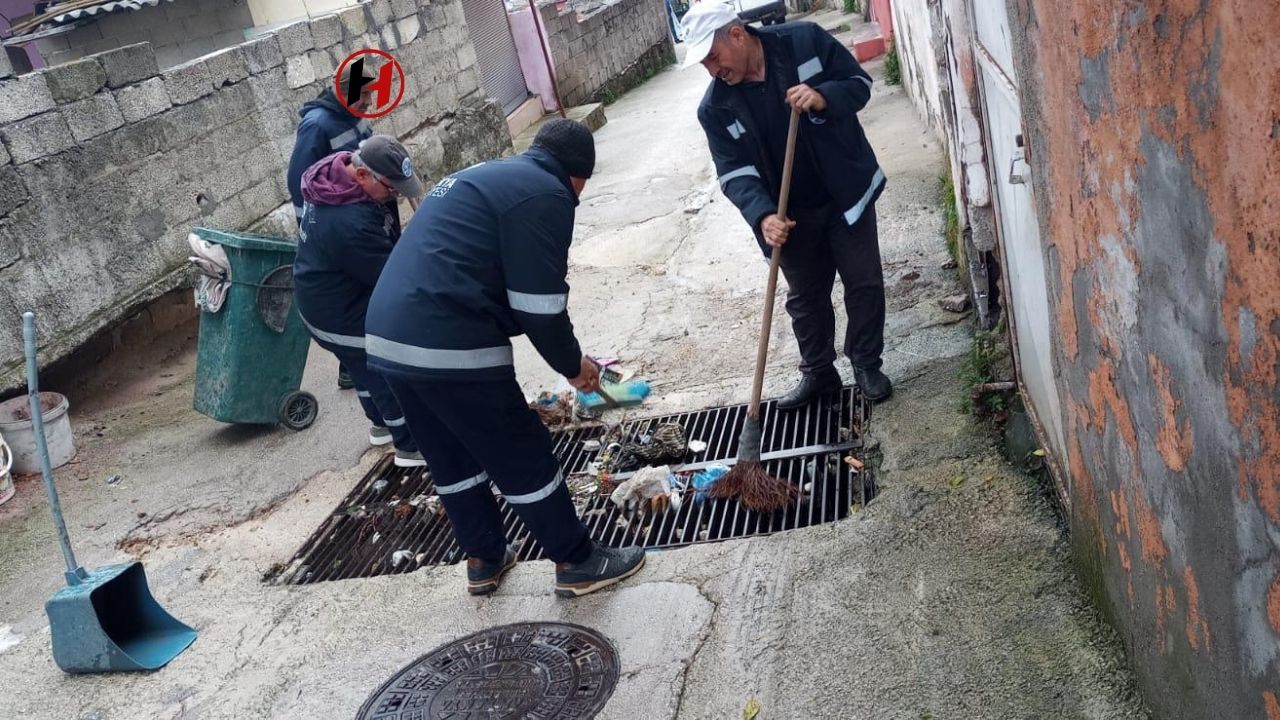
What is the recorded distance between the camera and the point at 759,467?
Result: 4.11m

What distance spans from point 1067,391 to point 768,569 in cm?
122

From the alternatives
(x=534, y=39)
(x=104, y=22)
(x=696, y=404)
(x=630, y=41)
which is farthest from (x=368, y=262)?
(x=630, y=41)

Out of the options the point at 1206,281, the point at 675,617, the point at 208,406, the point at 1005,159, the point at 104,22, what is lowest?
the point at 675,617

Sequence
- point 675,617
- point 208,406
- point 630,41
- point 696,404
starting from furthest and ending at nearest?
1. point 630,41
2. point 208,406
3. point 696,404
4. point 675,617

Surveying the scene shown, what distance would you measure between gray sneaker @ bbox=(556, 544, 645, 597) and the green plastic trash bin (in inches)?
104

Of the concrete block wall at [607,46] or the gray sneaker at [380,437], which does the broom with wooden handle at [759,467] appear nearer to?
the gray sneaker at [380,437]

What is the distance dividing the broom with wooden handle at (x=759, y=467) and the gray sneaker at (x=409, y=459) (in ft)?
5.20

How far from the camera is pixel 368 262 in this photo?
4602mm

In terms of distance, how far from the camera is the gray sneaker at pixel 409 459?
503 centimetres

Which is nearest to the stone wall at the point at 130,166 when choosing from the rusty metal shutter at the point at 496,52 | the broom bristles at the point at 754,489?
the rusty metal shutter at the point at 496,52

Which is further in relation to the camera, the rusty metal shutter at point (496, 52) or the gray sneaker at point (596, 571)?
the rusty metal shutter at point (496, 52)

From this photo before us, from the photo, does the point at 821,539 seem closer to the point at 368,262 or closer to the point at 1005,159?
the point at 1005,159

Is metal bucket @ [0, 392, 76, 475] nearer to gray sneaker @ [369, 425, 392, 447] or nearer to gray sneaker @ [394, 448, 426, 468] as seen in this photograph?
gray sneaker @ [369, 425, 392, 447]

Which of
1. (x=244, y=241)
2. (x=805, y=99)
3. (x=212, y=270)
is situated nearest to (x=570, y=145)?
(x=805, y=99)
